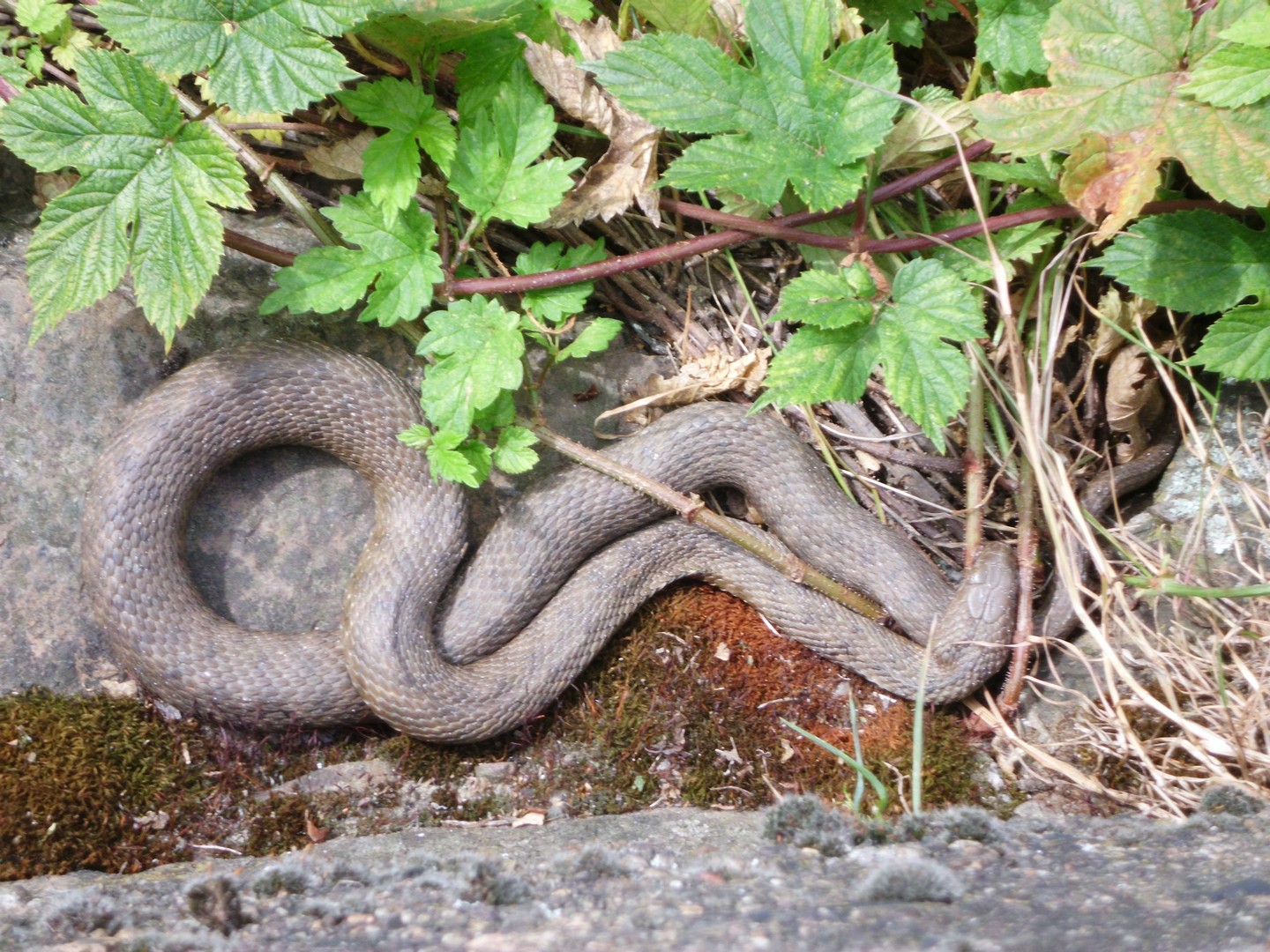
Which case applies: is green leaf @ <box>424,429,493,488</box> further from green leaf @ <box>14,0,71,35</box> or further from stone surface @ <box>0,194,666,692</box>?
green leaf @ <box>14,0,71,35</box>

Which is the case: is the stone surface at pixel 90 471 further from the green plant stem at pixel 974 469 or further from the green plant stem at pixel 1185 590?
the green plant stem at pixel 1185 590

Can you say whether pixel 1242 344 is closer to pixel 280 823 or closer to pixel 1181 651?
pixel 1181 651

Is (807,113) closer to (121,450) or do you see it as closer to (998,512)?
(998,512)

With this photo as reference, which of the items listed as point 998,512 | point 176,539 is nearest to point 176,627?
point 176,539

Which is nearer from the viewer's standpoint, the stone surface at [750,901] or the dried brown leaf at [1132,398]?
the stone surface at [750,901]

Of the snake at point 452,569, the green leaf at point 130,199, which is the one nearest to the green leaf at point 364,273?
the green leaf at point 130,199

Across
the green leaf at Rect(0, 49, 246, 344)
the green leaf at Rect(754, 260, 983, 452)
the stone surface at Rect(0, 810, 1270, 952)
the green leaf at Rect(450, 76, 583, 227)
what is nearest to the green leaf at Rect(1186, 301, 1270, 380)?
the green leaf at Rect(754, 260, 983, 452)
